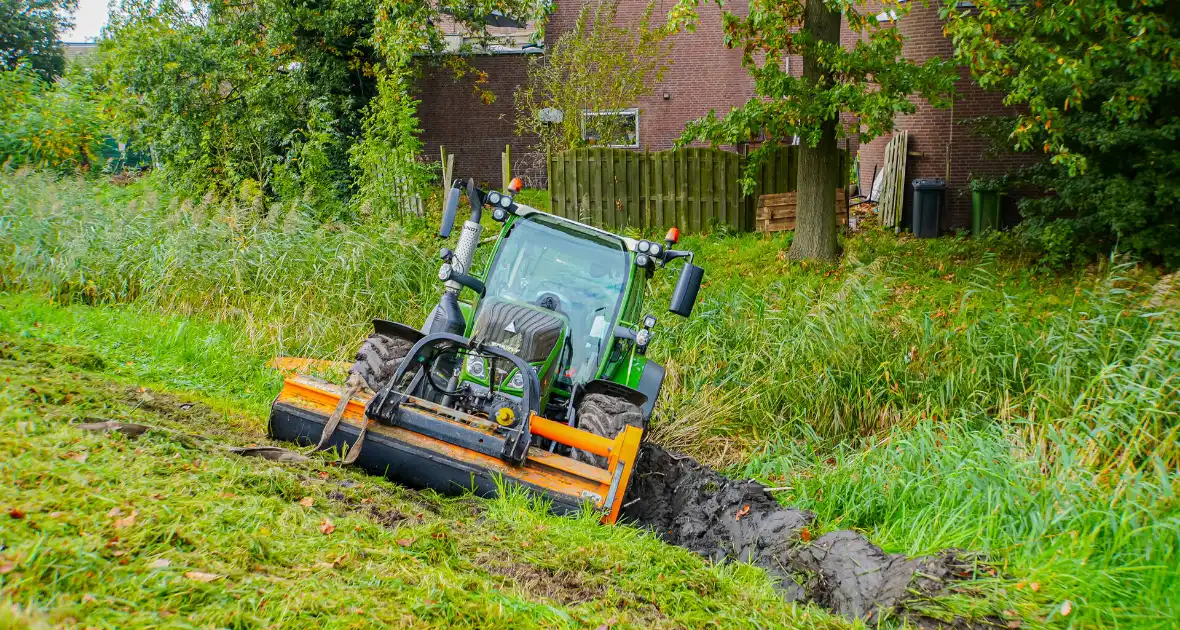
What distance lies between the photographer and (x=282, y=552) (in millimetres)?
3654

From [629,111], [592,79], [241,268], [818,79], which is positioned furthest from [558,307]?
[629,111]

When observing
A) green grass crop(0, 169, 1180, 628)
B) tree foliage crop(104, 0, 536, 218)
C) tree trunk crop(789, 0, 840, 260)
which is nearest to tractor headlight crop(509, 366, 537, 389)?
green grass crop(0, 169, 1180, 628)

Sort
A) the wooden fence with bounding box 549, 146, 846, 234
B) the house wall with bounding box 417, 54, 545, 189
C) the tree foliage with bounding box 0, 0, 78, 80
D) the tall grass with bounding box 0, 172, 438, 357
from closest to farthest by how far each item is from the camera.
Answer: the tall grass with bounding box 0, 172, 438, 357
the wooden fence with bounding box 549, 146, 846, 234
the house wall with bounding box 417, 54, 545, 189
the tree foliage with bounding box 0, 0, 78, 80

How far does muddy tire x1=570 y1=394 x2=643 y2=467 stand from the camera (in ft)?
19.0

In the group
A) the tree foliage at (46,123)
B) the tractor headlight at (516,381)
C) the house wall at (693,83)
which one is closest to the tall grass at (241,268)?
the tractor headlight at (516,381)

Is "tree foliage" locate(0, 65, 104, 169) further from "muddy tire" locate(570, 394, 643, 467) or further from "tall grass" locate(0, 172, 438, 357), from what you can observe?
"muddy tire" locate(570, 394, 643, 467)

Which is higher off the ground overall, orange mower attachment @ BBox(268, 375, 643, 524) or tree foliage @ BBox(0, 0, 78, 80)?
tree foliage @ BBox(0, 0, 78, 80)

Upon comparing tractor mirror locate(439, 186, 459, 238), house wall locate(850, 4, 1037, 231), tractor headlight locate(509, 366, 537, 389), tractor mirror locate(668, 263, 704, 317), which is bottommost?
tractor headlight locate(509, 366, 537, 389)

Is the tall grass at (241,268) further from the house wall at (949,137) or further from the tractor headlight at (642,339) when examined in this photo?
the house wall at (949,137)

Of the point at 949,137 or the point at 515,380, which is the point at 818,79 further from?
the point at 515,380

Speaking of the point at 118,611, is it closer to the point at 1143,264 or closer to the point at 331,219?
the point at 331,219

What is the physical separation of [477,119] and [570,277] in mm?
19450

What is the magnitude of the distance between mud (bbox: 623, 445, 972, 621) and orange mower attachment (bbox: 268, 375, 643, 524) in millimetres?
292

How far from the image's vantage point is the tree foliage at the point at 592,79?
18938mm
